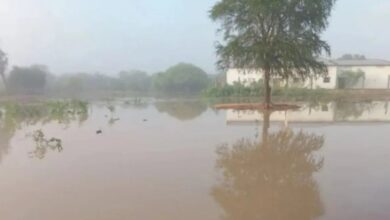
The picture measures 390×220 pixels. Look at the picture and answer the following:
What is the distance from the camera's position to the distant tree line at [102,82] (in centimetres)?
4169

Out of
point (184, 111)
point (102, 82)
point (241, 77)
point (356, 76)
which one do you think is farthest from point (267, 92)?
point (102, 82)

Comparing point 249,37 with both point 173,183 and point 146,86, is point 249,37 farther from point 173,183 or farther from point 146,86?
point 146,86

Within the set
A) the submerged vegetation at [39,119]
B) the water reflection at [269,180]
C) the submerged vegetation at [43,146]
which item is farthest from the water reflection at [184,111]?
the water reflection at [269,180]

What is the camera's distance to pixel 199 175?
7.18m

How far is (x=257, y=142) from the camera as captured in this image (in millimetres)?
10445

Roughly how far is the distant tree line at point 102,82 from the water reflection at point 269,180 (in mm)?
36622

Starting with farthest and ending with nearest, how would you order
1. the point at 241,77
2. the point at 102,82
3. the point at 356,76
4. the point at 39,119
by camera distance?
the point at 102,82
the point at 356,76
the point at 241,77
the point at 39,119

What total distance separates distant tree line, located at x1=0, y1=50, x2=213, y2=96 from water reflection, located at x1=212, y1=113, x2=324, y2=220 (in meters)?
36.6

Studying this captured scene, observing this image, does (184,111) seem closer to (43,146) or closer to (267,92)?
(267,92)

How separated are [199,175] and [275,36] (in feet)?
Answer: 52.0

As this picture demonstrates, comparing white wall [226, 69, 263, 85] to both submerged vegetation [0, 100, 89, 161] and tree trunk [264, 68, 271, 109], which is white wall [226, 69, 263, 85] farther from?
submerged vegetation [0, 100, 89, 161]

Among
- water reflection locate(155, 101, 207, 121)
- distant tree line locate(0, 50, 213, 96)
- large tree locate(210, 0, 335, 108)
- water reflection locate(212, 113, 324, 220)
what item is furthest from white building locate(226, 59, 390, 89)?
water reflection locate(212, 113, 324, 220)

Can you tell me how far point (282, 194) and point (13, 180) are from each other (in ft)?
15.5

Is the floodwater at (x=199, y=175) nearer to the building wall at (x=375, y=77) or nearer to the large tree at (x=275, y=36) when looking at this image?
the large tree at (x=275, y=36)
